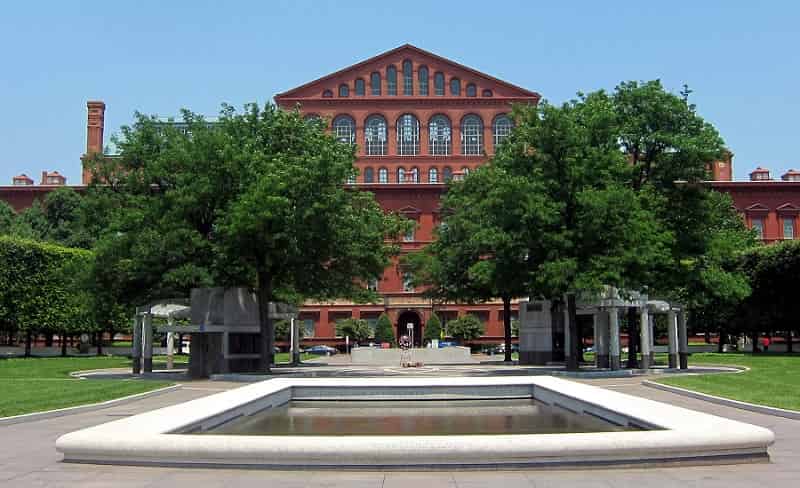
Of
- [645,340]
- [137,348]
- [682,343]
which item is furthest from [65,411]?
[682,343]

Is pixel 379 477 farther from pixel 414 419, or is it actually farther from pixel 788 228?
pixel 788 228

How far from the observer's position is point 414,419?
56.7 ft

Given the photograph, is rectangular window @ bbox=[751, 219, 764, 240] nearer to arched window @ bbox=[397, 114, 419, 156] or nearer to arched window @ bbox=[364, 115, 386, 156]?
arched window @ bbox=[397, 114, 419, 156]

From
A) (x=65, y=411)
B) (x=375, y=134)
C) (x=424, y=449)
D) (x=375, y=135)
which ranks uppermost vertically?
(x=375, y=134)

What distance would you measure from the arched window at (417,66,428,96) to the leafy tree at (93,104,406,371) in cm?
4633

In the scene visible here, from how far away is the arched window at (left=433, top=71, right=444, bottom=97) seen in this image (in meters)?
83.8

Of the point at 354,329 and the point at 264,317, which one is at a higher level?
the point at 264,317

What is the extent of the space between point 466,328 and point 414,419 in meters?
58.6

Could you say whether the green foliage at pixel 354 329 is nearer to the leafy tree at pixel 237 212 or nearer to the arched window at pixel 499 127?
the arched window at pixel 499 127

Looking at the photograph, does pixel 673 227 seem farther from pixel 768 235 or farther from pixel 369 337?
pixel 768 235

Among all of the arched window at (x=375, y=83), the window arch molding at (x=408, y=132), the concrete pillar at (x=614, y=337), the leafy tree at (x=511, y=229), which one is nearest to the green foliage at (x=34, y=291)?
the leafy tree at (x=511, y=229)

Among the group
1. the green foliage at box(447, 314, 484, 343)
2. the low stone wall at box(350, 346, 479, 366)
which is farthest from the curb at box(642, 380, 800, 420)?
the green foliage at box(447, 314, 484, 343)

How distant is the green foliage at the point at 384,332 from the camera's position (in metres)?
74.1

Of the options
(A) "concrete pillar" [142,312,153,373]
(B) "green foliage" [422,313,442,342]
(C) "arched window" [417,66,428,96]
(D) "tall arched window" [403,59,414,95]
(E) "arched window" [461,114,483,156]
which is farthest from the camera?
(D) "tall arched window" [403,59,414,95]
